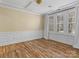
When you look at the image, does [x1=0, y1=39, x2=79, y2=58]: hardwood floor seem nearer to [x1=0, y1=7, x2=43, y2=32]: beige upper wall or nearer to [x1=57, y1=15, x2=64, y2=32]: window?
[x1=0, y1=7, x2=43, y2=32]: beige upper wall

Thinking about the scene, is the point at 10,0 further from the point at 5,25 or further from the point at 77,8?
the point at 77,8

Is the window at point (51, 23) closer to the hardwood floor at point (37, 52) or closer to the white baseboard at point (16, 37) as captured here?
the white baseboard at point (16, 37)

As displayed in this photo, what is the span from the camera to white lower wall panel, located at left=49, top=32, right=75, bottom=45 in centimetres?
447

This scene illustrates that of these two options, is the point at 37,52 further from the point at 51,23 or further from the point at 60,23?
the point at 51,23

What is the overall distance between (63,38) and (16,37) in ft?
10.7

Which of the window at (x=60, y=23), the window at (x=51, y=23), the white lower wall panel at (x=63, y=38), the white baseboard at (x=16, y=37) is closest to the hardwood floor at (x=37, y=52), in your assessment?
the white baseboard at (x=16, y=37)

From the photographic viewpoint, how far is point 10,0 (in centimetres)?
347

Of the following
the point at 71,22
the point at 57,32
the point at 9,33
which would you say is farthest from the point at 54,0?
the point at 9,33

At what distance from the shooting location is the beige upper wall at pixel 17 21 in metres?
4.22

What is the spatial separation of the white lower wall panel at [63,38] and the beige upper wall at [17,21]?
56.7 inches

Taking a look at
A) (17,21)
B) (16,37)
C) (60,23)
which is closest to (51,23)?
(60,23)

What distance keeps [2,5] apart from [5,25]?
1148 mm

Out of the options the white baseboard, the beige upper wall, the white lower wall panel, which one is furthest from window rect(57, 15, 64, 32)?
the white baseboard

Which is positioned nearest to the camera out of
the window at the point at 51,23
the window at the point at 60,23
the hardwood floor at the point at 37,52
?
the hardwood floor at the point at 37,52
